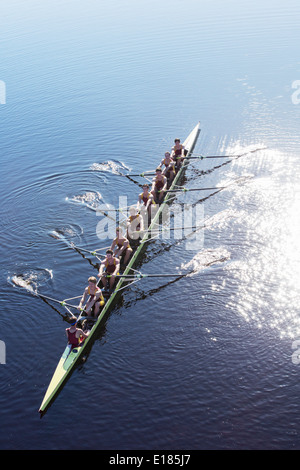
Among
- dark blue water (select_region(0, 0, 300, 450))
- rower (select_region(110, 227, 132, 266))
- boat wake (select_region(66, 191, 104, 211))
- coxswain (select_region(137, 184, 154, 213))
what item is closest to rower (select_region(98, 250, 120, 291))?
rower (select_region(110, 227, 132, 266))

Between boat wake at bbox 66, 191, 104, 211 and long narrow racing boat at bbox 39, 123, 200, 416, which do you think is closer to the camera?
long narrow racing boat at bbox 39, 123, 200, 416

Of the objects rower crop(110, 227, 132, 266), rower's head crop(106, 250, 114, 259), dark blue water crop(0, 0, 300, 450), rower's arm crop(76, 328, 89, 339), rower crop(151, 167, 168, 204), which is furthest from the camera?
rower crop(151, 167, 168, 204)

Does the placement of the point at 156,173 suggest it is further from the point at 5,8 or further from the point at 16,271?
the point at 5,8

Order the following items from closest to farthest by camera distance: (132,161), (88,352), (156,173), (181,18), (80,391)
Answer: (80,391) → (88,352) → (156,173) → (132,161) → (181,18)

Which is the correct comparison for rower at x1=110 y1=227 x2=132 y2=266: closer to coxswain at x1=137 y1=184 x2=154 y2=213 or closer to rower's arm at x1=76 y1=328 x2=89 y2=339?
coxswain at x1=137 y1=184 x2=154 y2=213

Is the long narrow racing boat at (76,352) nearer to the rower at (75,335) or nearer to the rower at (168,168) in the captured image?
the rower at (75,335)

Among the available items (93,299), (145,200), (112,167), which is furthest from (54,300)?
(112,167)

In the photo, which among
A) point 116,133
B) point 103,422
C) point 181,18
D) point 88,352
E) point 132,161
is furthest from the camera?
point 181,18
